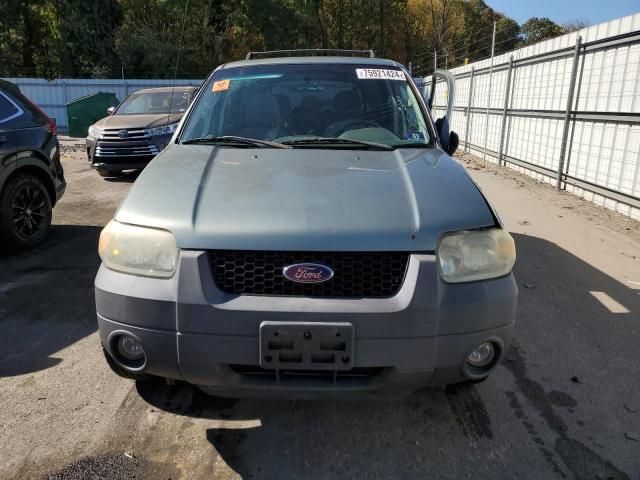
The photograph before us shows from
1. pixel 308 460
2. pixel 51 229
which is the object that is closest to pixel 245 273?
pixel 308 460

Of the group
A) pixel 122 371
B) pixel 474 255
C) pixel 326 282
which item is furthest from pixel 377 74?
pixel 122 371

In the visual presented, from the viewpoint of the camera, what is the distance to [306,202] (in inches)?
87.7

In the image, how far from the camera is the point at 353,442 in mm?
2477

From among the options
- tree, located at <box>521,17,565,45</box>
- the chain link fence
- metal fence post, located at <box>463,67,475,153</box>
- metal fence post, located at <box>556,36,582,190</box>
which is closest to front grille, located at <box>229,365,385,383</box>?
the chain link fence

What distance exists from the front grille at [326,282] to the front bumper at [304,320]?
0.05m

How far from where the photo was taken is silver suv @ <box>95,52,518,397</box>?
2006mm

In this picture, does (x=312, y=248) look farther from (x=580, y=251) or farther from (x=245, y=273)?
(x=580, y=251)

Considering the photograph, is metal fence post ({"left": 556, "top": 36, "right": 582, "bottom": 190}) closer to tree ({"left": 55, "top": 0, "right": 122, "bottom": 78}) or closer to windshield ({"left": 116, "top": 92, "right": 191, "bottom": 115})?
windshield ({"left": 116, "top": 92, "right": 191, "bottom": 115})

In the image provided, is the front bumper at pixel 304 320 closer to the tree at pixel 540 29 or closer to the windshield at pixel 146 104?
the windshield at pixel 146 104

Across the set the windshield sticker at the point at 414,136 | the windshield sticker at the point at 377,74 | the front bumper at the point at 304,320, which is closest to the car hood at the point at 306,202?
the front bumper at the point at 304,320

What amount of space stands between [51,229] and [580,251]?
21.0 feet

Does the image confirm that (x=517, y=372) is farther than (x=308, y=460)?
Yes

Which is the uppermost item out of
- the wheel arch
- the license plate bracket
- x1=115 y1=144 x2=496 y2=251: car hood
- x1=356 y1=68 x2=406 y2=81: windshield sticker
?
x1=356 y1=68 x2=406 y2=81: windshield sticker

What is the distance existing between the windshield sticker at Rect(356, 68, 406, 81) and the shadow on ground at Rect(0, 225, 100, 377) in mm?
2669
